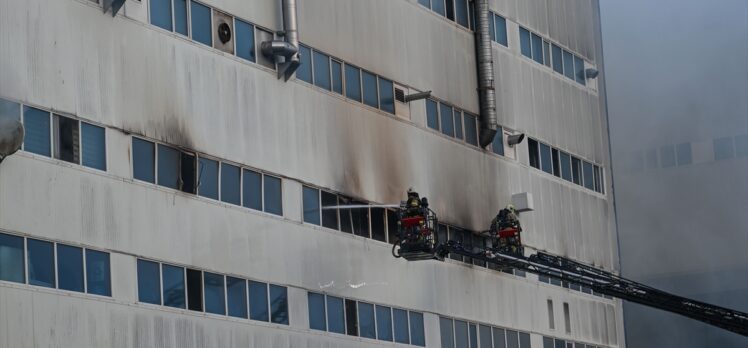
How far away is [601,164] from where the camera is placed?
3616 cm

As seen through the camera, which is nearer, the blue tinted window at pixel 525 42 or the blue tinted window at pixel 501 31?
the blue tinted window at pixel 501 31

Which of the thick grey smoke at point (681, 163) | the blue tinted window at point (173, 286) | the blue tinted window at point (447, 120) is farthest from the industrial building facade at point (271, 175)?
the thick grey smoke at point (681, 163)

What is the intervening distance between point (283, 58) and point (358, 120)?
2625mm

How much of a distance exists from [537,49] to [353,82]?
873 cm

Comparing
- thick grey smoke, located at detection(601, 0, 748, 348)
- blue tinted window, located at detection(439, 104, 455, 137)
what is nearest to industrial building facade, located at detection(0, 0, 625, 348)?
blue tinted window, located at detection(439, 104, 455, 137)

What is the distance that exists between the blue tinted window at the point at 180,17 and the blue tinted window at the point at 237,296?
3791 mm

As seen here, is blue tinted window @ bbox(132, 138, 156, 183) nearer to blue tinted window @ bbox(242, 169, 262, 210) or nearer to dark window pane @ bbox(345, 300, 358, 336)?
blue tinted window @ bbox(242, 169, 262, 210)

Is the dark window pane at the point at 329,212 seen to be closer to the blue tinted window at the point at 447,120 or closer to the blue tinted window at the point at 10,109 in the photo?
the blue tinted window at the point at 447,120

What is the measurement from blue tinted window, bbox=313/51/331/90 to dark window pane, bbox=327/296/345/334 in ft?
12.1

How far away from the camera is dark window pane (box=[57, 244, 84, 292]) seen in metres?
18.9

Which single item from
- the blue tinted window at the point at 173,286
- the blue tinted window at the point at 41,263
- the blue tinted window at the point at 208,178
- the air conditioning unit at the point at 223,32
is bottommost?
the blue tinted window at the point at 41,263

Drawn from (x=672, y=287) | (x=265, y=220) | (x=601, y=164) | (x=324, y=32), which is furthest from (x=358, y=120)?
(x=672, y=287)

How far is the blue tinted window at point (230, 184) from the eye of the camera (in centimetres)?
2228

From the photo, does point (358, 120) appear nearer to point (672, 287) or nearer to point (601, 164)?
point (601, 164)
